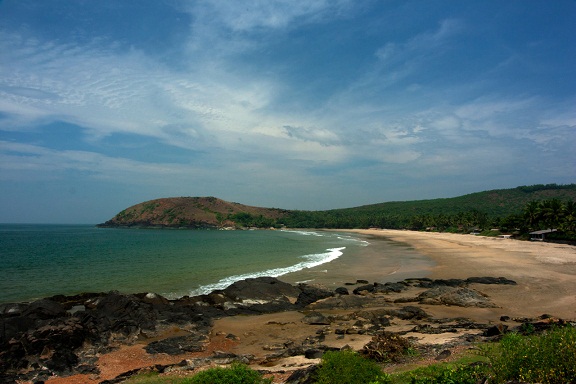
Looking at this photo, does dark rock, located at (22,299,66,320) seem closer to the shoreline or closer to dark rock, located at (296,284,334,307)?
dark rock, located at (296,284,334,307)

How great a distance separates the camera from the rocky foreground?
1352 centimetres

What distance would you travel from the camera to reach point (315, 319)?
18.7 meters

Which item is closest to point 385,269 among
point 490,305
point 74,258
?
point 490,305

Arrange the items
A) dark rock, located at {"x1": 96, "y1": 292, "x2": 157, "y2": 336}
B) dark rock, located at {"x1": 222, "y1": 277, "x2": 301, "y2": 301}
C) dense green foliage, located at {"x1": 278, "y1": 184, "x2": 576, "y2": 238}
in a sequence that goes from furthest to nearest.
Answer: dense green foliage, located at {"x1": 278, "y1": 184, "x2": 576, "y2": 238} < dark rock, located at {"x1": 222, "y1": 277, "x2": 301, "y2": 301} < dark rock, located at {"x1": 96, "y1": 292, "x2": 157, "y2": 336}

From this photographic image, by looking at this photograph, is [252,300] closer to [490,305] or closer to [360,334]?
[360,334]

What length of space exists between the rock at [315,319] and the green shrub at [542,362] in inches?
483

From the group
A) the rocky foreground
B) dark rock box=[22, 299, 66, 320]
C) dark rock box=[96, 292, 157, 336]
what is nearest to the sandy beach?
the rocky foreground

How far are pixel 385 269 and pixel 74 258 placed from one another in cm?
4109

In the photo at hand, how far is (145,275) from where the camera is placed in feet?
114

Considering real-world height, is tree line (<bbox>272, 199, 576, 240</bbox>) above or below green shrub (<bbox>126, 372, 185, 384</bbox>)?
above

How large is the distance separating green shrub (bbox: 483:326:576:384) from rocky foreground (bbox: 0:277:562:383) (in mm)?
5153

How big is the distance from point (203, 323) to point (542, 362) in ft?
53.3

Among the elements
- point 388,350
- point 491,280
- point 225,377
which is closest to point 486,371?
point 225,377

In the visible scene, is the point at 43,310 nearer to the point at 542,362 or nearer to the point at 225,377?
the point at 225,377
